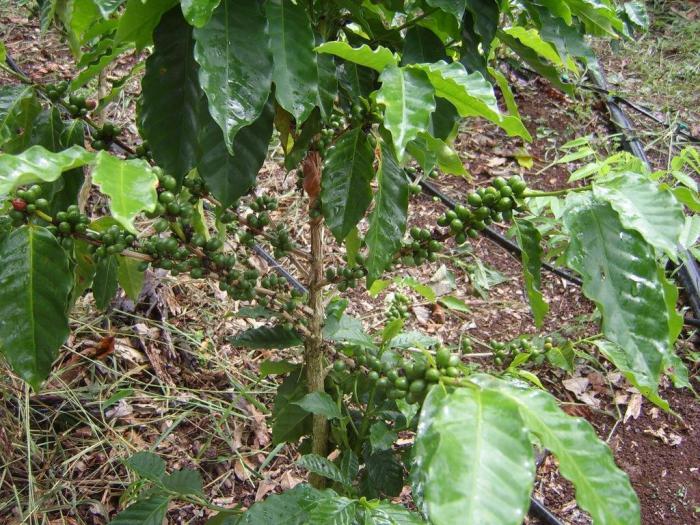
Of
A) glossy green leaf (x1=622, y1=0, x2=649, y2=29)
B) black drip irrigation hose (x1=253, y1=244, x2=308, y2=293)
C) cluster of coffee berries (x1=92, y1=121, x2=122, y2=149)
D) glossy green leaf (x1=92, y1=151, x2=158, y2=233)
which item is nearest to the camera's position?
glossy green leaf (x1=92, y1=151, x2=158, y2=233)

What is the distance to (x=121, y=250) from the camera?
87 centimetres

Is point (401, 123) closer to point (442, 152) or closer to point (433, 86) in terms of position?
point (433, 86)

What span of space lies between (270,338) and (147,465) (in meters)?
0.34

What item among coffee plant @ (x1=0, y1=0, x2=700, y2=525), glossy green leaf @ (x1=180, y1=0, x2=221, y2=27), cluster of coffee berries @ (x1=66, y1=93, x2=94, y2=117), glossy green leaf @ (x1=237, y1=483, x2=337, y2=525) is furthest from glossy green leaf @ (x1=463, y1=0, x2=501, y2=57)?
glossy green leaf @ (x1=237, y1=483, x2=337, y2=525)

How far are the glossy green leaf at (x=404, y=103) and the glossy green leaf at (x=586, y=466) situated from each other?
0.92 feet

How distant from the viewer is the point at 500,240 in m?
2.61

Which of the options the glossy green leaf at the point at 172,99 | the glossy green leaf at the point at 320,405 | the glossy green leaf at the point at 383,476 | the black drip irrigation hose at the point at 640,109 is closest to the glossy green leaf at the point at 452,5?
the glossy green leaf at the point at 172,99

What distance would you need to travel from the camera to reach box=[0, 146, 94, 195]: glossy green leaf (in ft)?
2.07

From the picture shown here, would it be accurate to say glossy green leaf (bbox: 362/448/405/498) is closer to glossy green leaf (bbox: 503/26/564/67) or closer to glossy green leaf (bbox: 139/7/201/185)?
glossy green leaf (bbox: 139/7/201/185)

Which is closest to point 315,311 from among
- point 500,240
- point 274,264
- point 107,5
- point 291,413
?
point 291,413

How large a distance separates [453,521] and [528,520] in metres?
1.37

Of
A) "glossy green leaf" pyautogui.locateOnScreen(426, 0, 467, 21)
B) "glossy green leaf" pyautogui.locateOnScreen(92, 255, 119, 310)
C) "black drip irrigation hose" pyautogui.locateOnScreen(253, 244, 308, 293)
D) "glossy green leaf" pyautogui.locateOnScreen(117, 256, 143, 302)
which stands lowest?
"black drip irrigation hose" pyautogui.locateOnScreen(253, 244, 308, 293)

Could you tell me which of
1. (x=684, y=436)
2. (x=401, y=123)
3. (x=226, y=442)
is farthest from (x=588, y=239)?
(x=684, y=436)

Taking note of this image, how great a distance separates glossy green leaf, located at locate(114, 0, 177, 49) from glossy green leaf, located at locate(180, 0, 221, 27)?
81 mm
